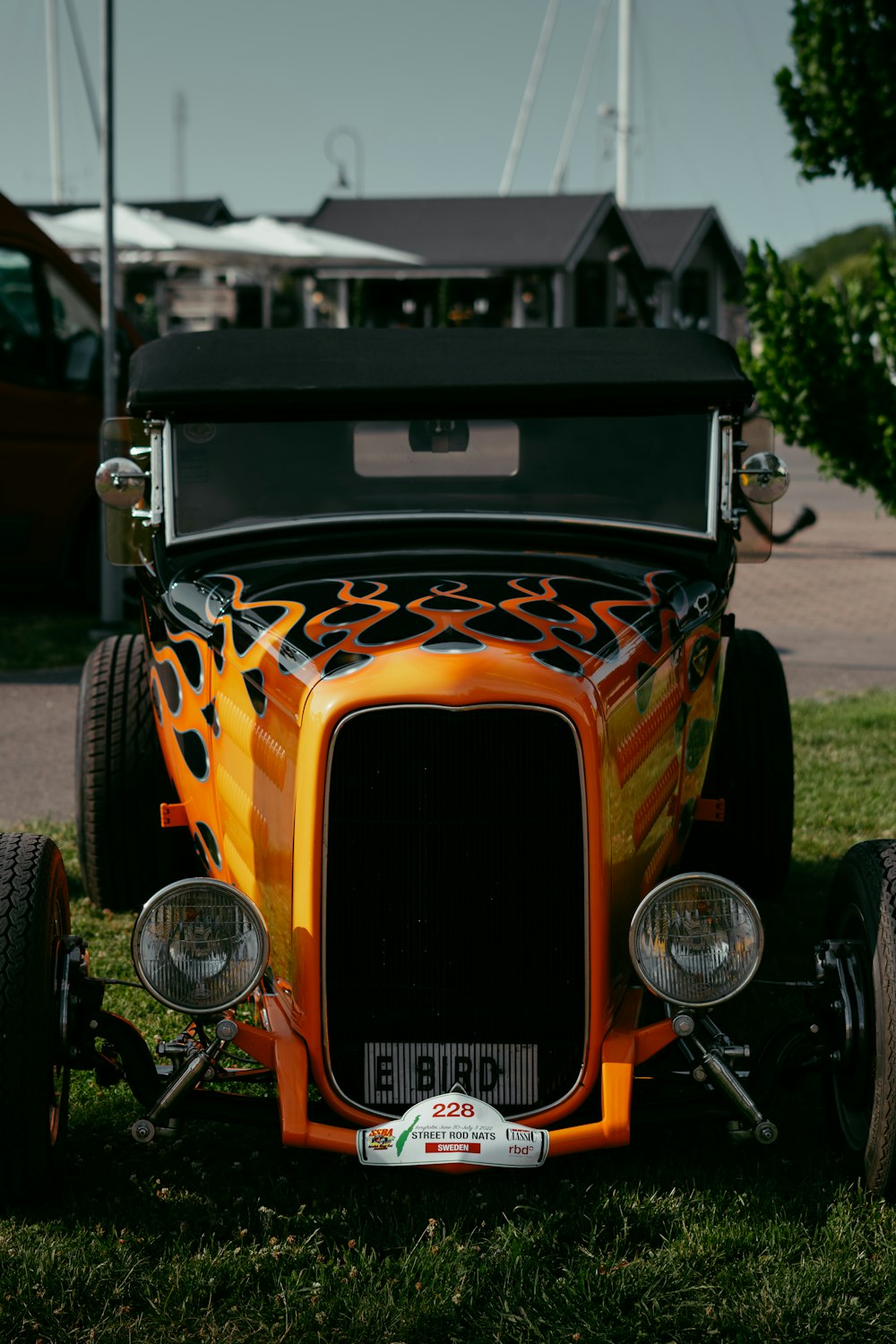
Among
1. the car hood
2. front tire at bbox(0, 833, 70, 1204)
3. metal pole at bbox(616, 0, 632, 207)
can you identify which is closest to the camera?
front tire at bbox(0, 833, 70, 1204)

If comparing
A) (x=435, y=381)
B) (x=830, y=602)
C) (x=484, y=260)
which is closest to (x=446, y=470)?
(x=435, y=381)

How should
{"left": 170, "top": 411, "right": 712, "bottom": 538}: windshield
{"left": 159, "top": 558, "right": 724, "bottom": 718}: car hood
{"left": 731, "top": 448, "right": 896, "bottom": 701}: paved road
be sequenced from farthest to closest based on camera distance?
{"left": 731, "top": 448, "right": 896, "bottom": 701}: paved road < {"left": 170, "top": 411, "right": 712, "bottom": 538}: windshield < {"left": 159, "top": 558, "right": 724, "bottom": 718}: car hood

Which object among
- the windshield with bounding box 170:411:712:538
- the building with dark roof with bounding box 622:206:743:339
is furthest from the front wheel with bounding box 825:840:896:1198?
the building with dark roof with bounding box 622:206:743:339

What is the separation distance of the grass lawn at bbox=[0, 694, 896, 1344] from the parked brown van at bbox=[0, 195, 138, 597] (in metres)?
7.41

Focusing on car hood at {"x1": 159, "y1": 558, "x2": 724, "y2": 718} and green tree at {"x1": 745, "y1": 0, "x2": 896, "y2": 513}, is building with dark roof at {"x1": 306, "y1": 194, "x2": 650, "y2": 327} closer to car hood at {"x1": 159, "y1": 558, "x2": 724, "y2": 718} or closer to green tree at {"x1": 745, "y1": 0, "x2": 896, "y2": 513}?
green tree at {"x1": 745, "y1": 0, "x2": 896, "y2": 513}

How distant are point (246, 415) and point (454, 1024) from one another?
6.21 ft

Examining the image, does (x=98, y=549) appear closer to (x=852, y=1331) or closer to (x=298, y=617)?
(x=298, y=617)

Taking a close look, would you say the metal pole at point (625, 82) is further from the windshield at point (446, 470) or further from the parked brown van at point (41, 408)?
the windshield at point (446, 470)

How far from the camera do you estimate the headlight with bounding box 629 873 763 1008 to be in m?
3.30

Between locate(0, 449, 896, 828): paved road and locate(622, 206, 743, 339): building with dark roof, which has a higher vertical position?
locate(622, 206, 743, 339): building with dark roof

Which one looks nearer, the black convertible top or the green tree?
the black convertible top

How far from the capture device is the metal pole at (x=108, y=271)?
9961 mm

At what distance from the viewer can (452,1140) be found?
3174 mm

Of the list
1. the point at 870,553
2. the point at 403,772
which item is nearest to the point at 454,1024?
the point at 403,772
